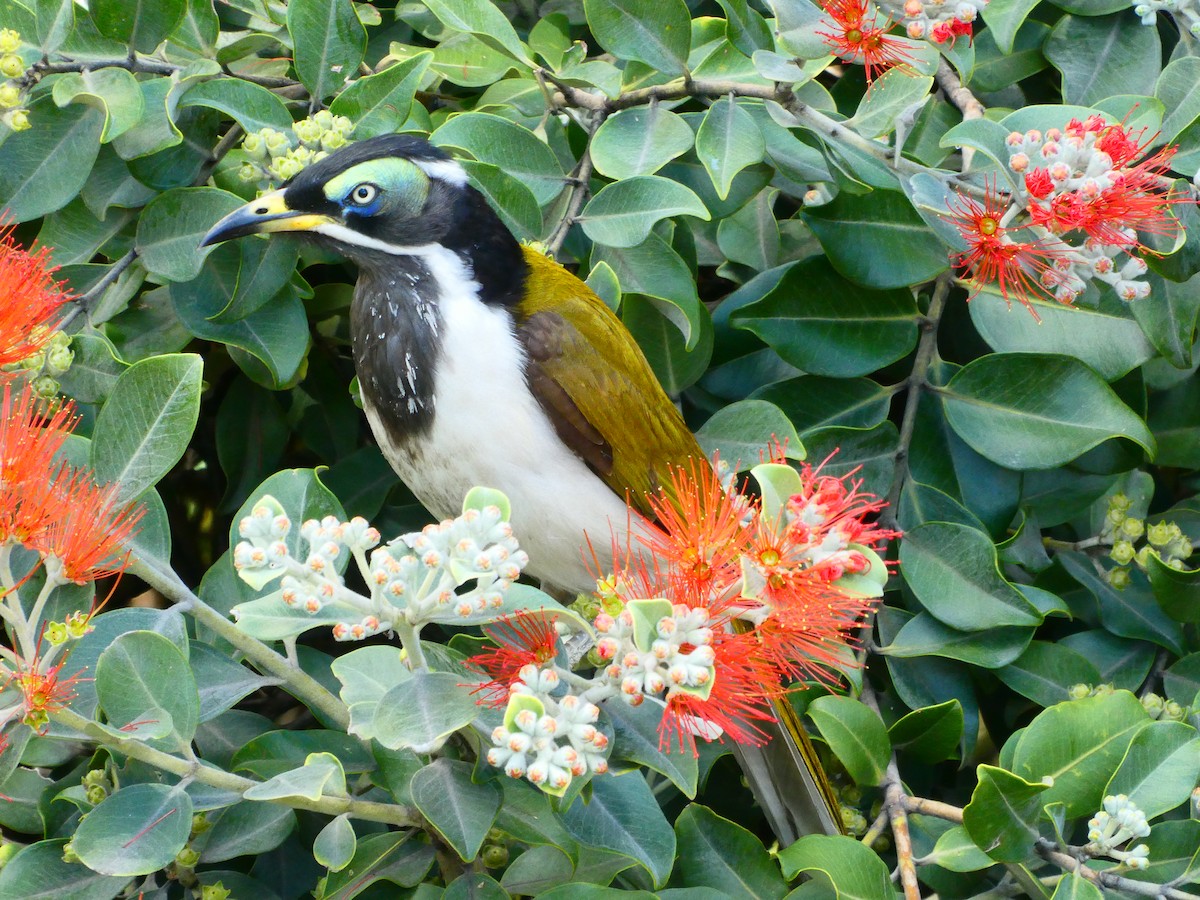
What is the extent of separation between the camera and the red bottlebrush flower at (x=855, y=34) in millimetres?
2133

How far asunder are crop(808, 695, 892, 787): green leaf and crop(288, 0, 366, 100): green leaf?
144cm

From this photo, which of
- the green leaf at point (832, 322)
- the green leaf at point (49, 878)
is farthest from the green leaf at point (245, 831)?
the green leaf at point (832, 322)

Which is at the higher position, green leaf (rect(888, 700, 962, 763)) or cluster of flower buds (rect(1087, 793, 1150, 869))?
cluster of flower buds (rect(1087, 793, 1150, 869))

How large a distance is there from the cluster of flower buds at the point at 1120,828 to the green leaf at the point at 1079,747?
4.4 inches

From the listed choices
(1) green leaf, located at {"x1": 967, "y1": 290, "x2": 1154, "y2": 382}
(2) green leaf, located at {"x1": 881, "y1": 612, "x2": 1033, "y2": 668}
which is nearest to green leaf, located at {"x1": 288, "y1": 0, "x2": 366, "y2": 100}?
(1) green leaf, located at {"x1": 967, "y1": 290, "x2": 1154, "y2": 382}

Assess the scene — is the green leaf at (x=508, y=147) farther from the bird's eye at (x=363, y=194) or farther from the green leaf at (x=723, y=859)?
the green leaf at (x=723, y=859)

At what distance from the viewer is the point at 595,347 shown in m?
2.42

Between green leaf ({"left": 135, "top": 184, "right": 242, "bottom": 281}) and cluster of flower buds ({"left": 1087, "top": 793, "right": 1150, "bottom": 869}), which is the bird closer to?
green leaf ({"left": 135, "top": 184, "right": 242, "bottom": 281})

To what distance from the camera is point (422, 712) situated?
147 cm

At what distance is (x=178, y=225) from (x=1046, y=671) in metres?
1.78

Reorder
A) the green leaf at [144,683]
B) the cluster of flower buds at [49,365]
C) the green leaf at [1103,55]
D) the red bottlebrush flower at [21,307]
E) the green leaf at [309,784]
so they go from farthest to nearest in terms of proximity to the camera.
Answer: the green leaf at [1103,55], the cluster of flower buds at [49,365], the red bottlebrush flower at [21,307], the green leaf at [144,683], the green leaf at [309,784]

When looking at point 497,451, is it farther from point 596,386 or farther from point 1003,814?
point 1003,814

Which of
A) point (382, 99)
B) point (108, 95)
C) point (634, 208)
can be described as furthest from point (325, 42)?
point (634, 208)

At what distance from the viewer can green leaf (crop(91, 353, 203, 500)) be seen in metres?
1.80
